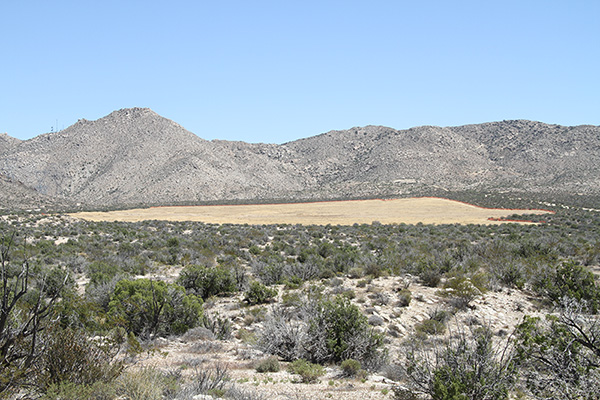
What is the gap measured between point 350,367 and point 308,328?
1.85 meters

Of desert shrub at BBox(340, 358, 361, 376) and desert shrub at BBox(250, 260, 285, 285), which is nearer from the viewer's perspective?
desert shrub at BBox(340, 358, 361, 376)

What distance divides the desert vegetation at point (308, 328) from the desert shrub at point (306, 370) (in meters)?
0.04

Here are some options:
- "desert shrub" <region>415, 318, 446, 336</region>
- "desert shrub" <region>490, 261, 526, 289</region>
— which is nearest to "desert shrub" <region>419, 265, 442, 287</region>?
"desert shrub" <region>490, 261, 526, 289</region>

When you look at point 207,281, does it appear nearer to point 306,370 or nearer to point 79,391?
point 306,370

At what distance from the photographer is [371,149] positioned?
12444cm

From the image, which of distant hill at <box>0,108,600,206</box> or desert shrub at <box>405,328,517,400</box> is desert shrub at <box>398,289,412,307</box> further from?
distant hill at <box>0,108,600,206</box>

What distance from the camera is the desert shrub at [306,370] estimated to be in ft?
21.8

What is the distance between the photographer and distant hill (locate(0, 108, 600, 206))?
90.8 m

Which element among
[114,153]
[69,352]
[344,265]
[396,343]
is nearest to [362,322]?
[396,343]

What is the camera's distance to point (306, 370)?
6816mm

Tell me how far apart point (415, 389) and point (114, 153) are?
372 ft

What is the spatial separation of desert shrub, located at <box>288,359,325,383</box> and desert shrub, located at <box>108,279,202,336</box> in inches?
138

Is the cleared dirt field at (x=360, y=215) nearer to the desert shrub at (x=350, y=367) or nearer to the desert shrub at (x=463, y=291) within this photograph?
the desert shrub at (x=463, y=291)

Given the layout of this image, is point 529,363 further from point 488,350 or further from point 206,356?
point 206,356
